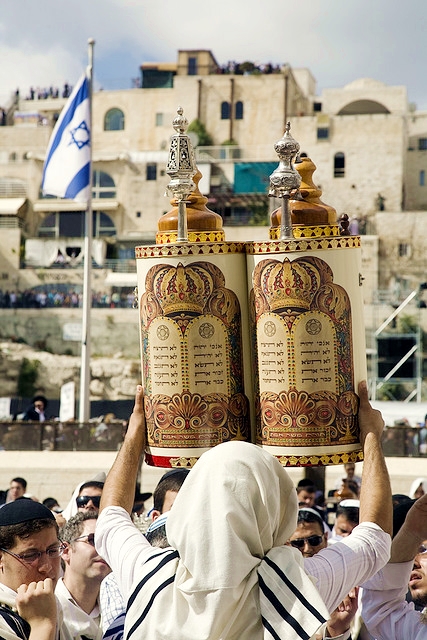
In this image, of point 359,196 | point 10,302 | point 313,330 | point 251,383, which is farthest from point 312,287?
point 359,196

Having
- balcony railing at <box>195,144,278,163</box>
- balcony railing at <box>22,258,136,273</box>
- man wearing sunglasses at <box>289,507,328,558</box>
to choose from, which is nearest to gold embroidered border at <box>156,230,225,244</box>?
man wearing sunglasses at <box>289,507,328,558</box>

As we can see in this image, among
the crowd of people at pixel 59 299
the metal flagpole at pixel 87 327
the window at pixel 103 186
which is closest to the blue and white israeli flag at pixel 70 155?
the metal flagpole at pixel 87 327

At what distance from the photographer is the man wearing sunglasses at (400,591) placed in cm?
366

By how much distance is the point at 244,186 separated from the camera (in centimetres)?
5372

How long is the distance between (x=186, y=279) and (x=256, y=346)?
1.09 feet

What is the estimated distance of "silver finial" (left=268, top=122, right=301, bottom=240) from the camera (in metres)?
3.42

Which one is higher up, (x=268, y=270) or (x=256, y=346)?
(x=268, y=270)

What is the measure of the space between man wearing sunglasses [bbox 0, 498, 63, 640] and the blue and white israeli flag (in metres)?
12.5

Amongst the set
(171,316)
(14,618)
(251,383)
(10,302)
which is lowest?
(14,618)

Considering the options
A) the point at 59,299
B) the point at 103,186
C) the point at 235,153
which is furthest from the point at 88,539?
the point at 235,153

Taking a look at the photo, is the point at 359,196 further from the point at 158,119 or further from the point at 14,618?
the point at 14,618

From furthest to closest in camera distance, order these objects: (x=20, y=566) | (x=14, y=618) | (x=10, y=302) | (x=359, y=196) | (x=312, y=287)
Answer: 1. (x=359, y=196)
2. (x=10, y=302)
3. (x=312, y=287)
4. (x=20, y=566)
5. (x=14, y=618)

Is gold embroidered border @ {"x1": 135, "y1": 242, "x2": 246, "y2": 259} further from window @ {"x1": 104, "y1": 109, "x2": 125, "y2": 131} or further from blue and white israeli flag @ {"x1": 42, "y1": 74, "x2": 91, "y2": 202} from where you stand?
window @ {"x1": 104, "y1": 109, "x2": 125, "y2": 131}

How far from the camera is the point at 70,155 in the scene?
15.6m
